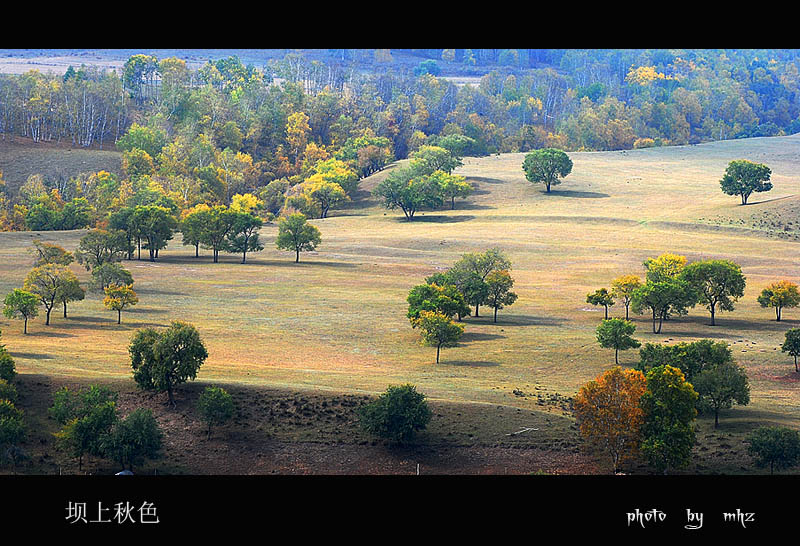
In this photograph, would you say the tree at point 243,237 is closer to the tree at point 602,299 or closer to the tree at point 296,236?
the tree at point 296,236

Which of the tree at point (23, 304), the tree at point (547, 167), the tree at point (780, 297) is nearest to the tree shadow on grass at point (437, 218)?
the tree at point (547, 167)

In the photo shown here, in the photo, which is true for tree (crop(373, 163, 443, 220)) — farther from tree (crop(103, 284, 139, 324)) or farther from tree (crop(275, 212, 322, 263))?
A: tree (crop(103, 284, 139, 324))

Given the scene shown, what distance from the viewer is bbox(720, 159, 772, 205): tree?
518ft

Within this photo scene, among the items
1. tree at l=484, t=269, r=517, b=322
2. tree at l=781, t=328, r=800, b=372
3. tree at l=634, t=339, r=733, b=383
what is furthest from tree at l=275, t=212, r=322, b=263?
tree at l=781, t=328, r=800, b=372

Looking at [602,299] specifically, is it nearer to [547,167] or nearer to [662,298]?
[662,298]

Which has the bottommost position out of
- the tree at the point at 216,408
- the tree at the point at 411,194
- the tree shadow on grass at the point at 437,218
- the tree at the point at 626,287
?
the tree at the point at 216,408

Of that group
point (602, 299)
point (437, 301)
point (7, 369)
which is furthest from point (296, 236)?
point (7, 369)

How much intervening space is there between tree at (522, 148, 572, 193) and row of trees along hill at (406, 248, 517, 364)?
85.4m

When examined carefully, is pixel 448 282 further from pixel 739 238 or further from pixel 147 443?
pixel 739 238

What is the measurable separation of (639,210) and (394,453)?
4644 inches

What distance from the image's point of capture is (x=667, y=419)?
52.1m

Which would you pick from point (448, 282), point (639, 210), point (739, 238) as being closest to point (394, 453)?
point (448, 282)

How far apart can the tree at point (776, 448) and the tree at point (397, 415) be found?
19.3m

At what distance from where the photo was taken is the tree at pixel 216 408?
56.0 m
